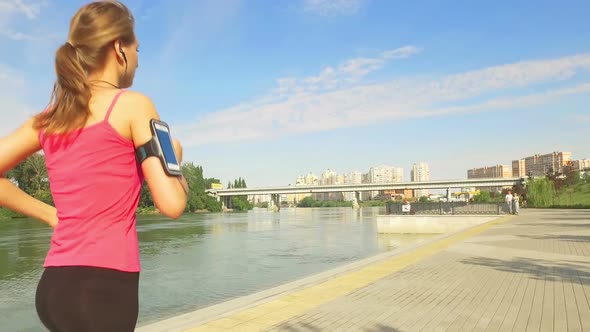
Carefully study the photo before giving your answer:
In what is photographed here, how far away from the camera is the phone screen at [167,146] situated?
4.17ft

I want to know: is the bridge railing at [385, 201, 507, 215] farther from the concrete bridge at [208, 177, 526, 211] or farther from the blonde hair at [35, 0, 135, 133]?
the concrete bridge at [208, 177, 526, 211]

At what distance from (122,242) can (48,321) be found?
0.98 ft

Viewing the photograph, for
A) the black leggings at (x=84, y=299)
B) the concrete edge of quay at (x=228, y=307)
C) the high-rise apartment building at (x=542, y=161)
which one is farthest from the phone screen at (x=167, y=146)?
the high-rise apartment building at (x=542, y=161)

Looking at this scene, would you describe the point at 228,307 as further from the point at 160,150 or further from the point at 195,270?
the point at 195,270

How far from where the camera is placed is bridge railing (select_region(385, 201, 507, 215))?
30141mm

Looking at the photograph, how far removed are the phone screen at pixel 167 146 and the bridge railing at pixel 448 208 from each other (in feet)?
96.8

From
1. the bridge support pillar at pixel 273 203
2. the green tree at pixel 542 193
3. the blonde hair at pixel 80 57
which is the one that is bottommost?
the bridge support pillar at pixel 273 203

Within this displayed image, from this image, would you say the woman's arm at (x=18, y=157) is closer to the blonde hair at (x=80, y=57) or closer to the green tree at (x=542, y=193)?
the blonde hair at (x=80, y=57)

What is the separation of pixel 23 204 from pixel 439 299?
5888 mm

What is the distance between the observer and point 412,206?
30.7 m

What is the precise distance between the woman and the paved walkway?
381 cm

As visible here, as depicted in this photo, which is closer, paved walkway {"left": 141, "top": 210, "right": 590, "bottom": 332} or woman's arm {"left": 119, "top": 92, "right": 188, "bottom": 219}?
woman's arm {"left": 119, "top": 92, "right": 188, "bottom": 219}

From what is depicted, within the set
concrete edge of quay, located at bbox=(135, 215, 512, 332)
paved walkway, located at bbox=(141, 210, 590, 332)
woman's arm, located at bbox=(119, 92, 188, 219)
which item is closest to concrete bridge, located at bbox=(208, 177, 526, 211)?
paved walkway, located at bbox=(141, 210, 590, 332)

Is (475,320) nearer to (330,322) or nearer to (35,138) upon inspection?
(330,322)
